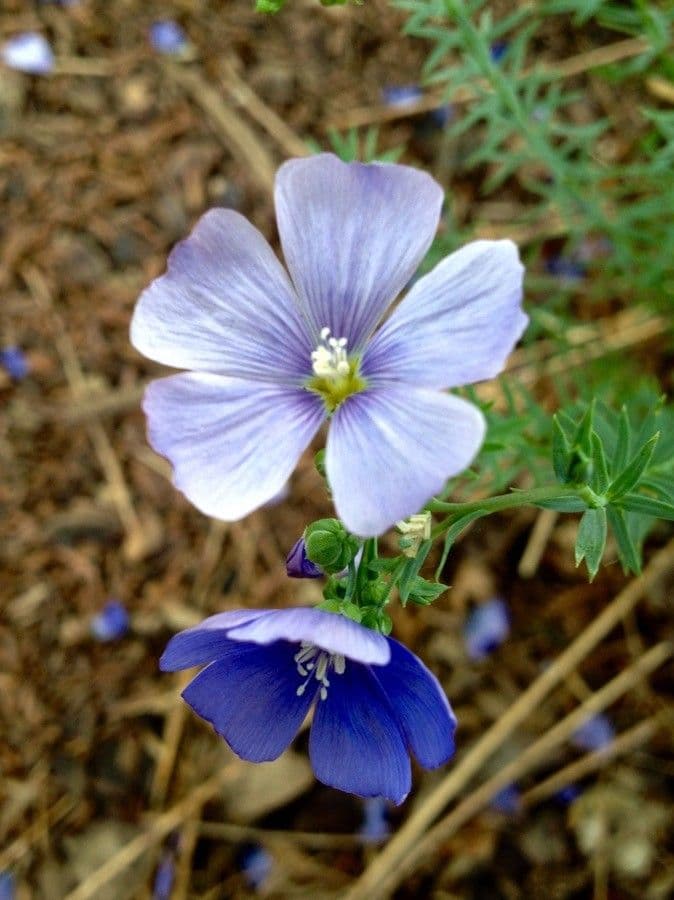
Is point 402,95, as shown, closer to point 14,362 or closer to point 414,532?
point 14,362

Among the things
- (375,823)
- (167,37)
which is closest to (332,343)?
(375,823)

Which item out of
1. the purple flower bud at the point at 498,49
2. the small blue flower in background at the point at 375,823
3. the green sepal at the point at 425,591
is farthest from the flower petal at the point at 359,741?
the purple flower bud at the point at 498,49

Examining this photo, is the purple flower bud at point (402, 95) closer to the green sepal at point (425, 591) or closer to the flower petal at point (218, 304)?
the flower petal at point (218, 304)

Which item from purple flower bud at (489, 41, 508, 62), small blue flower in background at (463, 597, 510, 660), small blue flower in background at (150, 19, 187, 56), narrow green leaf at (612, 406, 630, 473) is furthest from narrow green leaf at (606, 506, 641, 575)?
small blue flower in background at (150, 19, 187, 56)

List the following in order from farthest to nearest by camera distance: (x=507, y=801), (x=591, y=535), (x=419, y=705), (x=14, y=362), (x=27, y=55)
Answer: (x=27, y=55)
(x=14, y=362)
(x=507, y=801)
(x=591, y=535)
(x=419, y=705)

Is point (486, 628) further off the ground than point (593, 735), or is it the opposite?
point (486, 628)

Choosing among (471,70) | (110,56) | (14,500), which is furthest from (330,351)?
(110,56)

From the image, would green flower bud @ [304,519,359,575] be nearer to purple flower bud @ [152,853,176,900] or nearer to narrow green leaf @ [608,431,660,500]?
narrow green leaf @ [608,431,660,500]

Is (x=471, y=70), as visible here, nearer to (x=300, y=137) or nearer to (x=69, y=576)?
(x=300, y=137)
